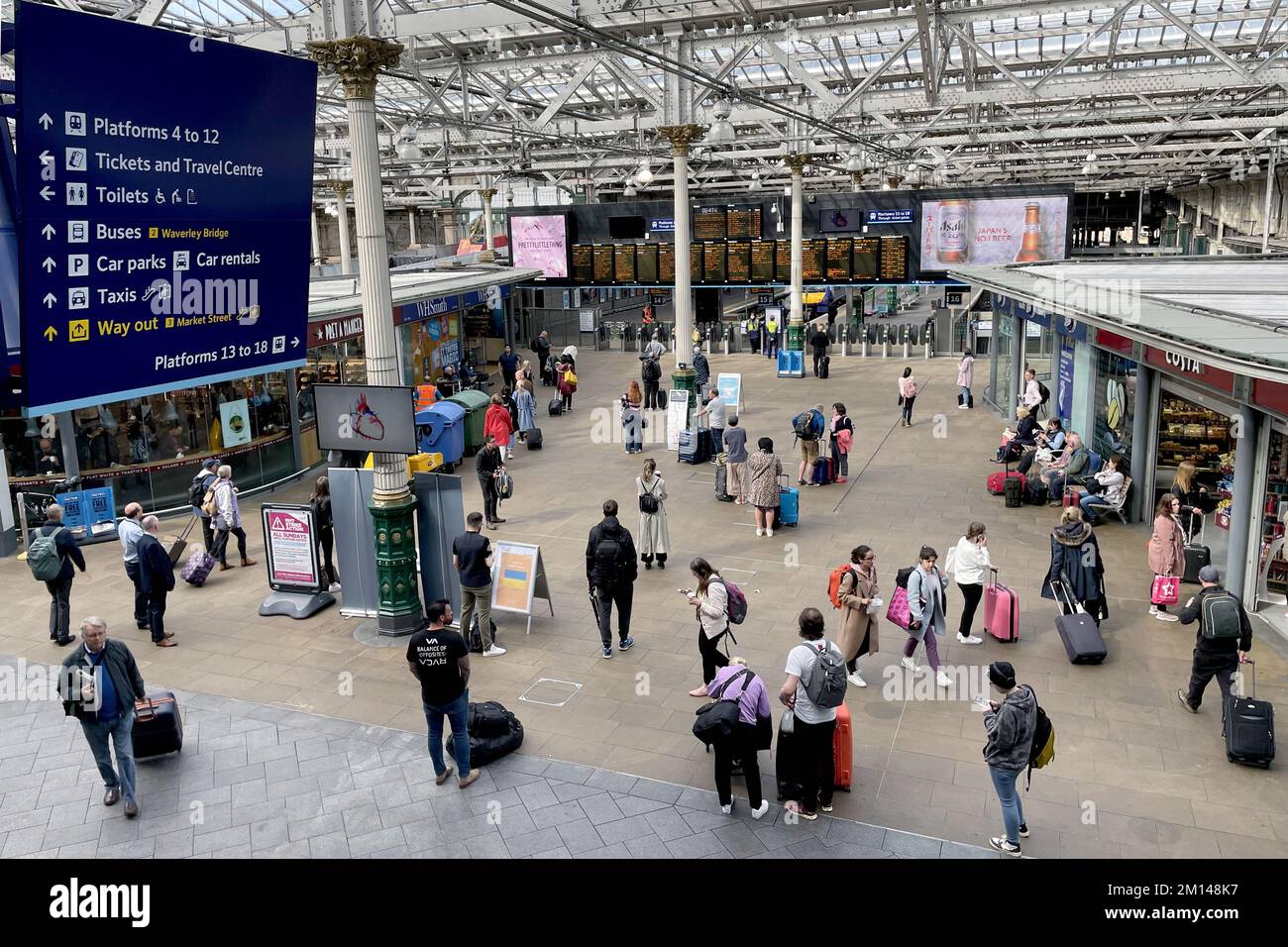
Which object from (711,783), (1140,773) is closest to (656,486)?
(711,783)

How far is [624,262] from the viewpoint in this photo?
37.3 m

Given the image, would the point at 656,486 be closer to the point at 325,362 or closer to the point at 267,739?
the point at 267,739

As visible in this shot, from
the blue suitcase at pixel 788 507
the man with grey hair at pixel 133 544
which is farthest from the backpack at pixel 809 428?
the man with grey hair at pixel 133 544

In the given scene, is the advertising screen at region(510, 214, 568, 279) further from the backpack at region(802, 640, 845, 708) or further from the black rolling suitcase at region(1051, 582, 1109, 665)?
the backpack at region(802, 640, 845, 708)

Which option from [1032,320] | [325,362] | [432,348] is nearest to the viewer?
[1032,320]

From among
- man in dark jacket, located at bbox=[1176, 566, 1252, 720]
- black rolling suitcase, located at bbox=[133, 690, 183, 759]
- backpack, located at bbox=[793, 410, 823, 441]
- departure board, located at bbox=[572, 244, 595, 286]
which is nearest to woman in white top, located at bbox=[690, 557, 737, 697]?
man in dark jacket, located at bbox=[1176, 566, 1252, 720]

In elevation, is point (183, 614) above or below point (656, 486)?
below

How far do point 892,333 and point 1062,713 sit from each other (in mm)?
28958

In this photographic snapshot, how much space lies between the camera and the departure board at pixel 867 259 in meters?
33.8

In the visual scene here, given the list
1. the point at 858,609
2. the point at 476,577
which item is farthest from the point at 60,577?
the point at 858,609

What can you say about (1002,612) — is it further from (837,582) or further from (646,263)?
(646,263)

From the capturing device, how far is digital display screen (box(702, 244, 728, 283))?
36.0 metres

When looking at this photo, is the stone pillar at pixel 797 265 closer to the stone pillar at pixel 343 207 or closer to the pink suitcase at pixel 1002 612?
the stone pillar at pixel 343 207

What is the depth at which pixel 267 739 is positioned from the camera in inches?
354
